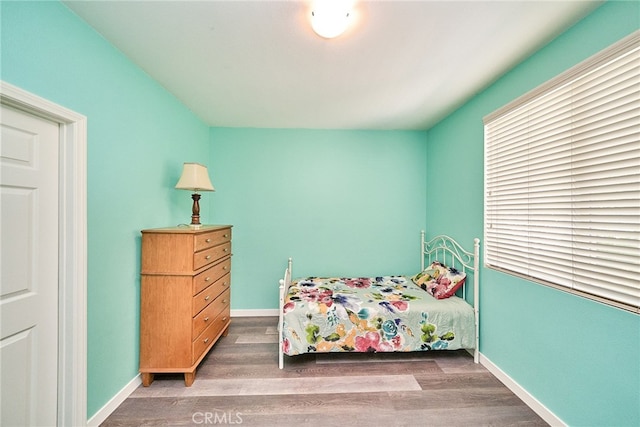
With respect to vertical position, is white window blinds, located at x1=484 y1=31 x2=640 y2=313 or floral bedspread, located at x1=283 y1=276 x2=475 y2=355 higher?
white window blinds, located at x1=484 y1=31 x2=640 y2=313

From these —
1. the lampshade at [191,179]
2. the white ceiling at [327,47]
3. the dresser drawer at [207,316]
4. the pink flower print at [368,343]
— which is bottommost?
the pink flower print at [368,343]

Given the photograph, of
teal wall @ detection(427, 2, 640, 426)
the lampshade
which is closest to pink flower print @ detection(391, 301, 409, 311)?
teal wall @ detection(427, 2, 640, 426)

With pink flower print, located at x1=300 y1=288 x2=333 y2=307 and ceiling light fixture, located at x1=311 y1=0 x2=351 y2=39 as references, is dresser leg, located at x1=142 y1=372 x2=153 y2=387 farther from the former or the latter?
ceiling light fixture, located at x1=311 y1=0 x2=351 y2=39

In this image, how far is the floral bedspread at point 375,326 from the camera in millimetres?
2162

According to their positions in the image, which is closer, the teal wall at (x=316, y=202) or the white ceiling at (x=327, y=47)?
the white ceiling at (x=327, y=47)

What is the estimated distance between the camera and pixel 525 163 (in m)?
1.82

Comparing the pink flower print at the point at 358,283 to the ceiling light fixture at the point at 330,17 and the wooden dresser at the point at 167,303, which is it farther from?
the ceiling light fixture at the point at 330,17

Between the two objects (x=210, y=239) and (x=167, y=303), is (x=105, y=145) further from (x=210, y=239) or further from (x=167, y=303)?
(x=167, y=303)

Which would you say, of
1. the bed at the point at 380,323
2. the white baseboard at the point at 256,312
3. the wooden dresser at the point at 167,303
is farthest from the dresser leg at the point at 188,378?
the white baseboard at the point at 256,312

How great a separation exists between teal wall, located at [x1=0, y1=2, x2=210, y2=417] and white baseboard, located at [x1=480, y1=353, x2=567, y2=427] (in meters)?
3.03

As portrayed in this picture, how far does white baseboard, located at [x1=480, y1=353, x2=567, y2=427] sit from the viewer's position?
61.7 inches

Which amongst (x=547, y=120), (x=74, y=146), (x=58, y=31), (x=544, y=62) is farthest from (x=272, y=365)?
(x=544, y=62)

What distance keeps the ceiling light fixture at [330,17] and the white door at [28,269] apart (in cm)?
167

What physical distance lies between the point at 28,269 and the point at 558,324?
3199 millimetres
